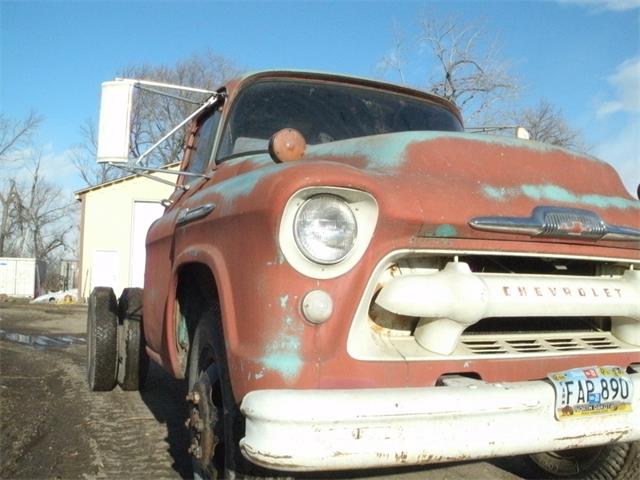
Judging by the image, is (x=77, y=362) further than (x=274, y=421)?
Yes

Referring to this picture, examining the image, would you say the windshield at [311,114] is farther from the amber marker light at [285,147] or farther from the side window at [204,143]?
the amber marker light at [285,147]

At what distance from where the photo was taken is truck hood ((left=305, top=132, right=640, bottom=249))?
2230 mm

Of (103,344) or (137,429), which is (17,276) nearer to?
(103,344)

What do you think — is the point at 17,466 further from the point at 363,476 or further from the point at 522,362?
the point at 522,362

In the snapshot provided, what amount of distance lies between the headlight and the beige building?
22.6 m

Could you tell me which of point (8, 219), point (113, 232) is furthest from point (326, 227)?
point (8, 219)

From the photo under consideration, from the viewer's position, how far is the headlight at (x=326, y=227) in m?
2.11

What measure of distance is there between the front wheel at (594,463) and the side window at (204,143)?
2.72 meters

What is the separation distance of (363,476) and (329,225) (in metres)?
1.92

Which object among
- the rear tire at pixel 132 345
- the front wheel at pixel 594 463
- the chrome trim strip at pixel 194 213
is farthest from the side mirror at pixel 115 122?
the front wheel at pixel 594 463

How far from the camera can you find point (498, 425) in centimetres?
207

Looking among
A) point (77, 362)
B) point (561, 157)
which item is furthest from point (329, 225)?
point (77, 362)

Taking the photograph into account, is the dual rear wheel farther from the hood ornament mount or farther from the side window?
the hood ornament mount

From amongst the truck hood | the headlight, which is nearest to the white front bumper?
the headlight
